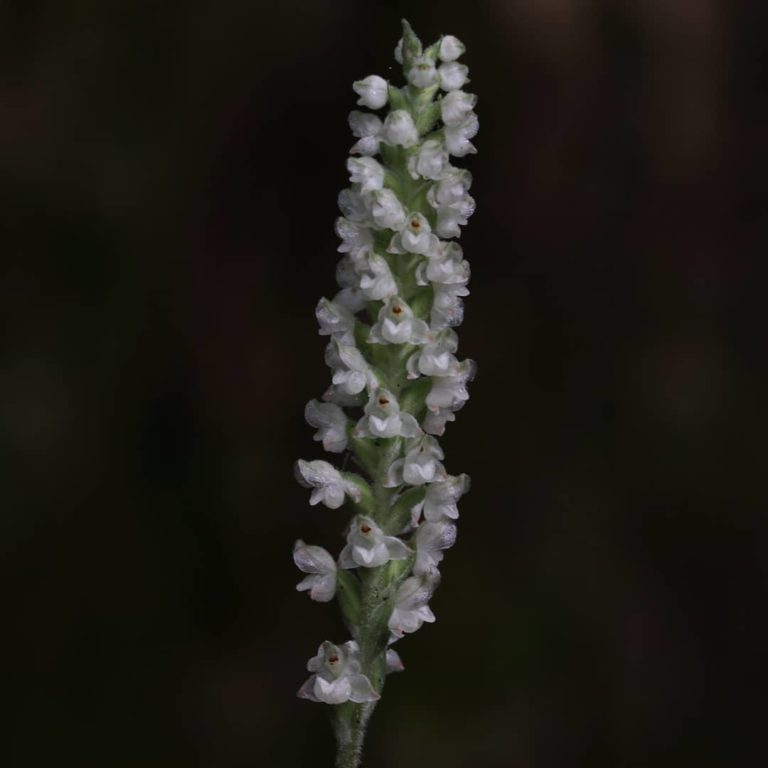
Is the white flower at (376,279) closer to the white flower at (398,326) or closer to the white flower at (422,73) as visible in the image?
the white flower at (398,326)

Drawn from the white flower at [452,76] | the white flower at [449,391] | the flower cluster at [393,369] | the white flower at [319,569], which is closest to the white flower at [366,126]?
the flower cluster at [393,369]

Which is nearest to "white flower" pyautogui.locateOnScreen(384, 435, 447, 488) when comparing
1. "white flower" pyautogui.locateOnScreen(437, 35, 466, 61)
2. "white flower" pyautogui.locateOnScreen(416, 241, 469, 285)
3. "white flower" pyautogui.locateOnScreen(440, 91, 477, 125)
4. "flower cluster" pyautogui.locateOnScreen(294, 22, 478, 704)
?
"flower cluster" pyautogui.locateOnScreen(294, 22, 478, 704)

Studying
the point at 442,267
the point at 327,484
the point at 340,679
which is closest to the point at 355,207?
the point at 442,267

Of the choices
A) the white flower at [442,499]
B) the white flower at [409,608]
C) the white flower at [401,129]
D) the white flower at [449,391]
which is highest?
the white flower at [401,129]

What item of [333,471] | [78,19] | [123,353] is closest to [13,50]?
[78,19]

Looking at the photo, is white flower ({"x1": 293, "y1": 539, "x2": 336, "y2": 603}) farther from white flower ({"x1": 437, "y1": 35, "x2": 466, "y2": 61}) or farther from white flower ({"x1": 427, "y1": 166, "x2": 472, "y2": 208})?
white flower ({"x1": 437, "y1": 35, "x2": 466, "y2": 61})
